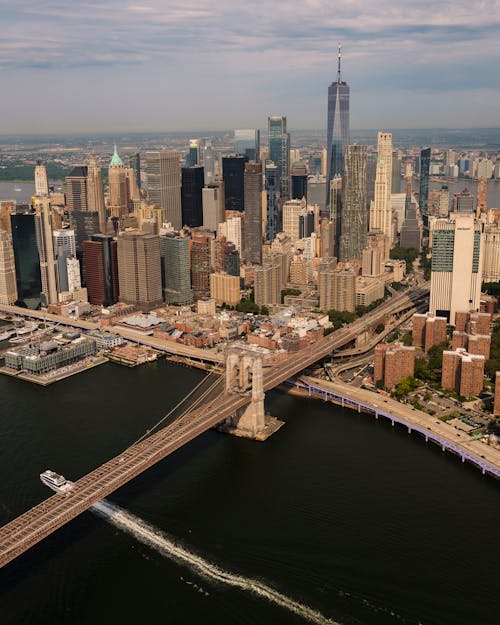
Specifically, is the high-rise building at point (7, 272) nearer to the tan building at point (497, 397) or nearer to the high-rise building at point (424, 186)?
the tan building at point (497, 397)

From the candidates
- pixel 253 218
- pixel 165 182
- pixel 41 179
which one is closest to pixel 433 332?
pixel 253 218

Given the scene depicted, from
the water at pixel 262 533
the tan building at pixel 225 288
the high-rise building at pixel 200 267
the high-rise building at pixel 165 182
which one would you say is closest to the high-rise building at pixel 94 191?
the high-rise building at pixel 165 182

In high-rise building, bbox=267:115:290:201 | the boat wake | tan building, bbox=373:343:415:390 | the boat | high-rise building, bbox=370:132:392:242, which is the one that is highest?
high-rise building, bbox=267:115:290:201

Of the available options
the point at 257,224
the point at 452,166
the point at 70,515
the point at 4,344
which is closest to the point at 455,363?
the point at 70,515

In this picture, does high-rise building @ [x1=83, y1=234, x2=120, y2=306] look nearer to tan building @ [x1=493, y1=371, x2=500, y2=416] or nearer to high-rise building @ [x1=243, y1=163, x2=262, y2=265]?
high-rise building @ [x1=243, y1=163, x2=262, y2=265]

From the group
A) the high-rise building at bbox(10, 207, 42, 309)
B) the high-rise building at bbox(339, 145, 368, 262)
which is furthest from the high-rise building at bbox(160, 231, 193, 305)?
the high-rise building at bbox(339, 145, 368, 262)

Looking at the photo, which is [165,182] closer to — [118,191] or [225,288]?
[118,191]
